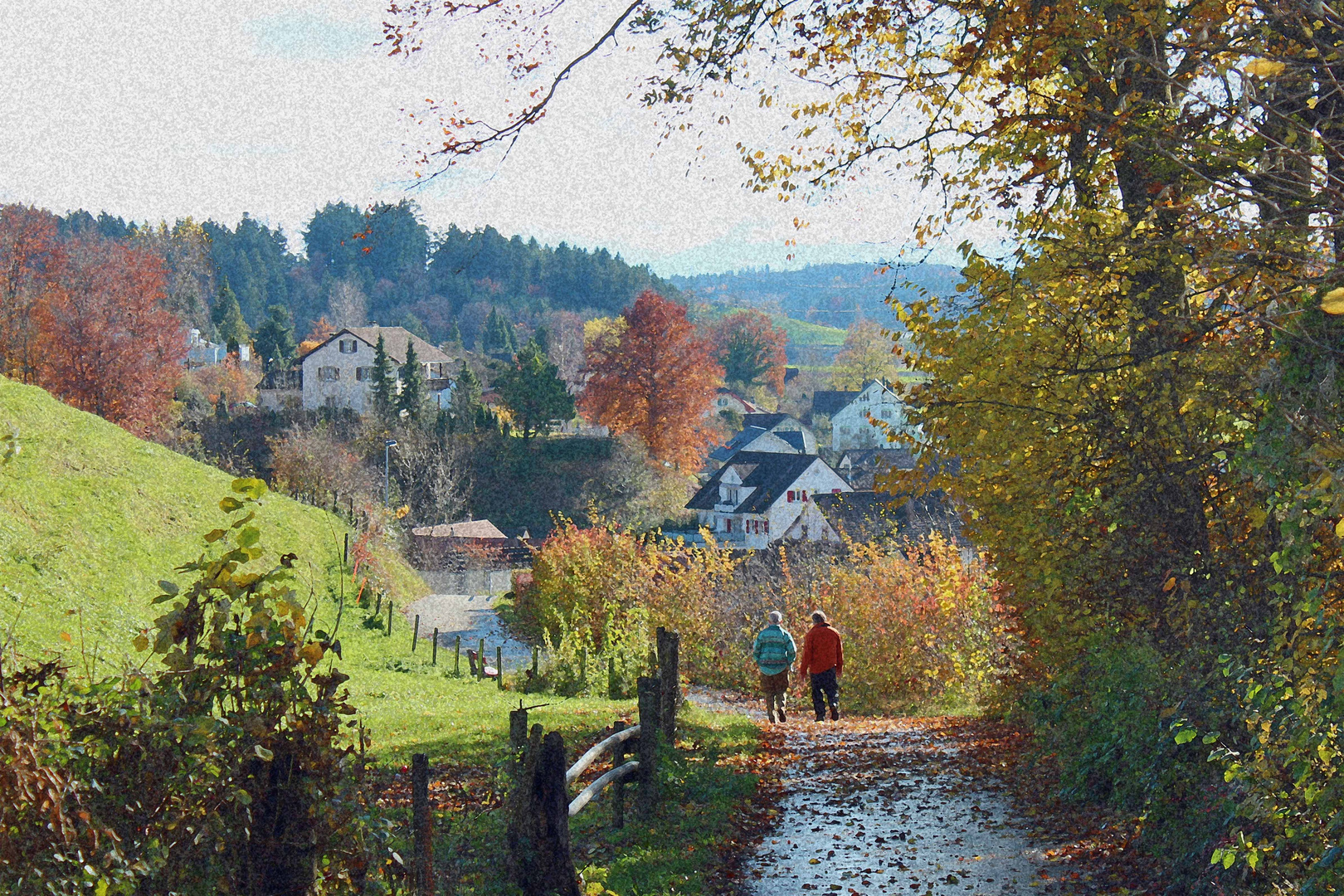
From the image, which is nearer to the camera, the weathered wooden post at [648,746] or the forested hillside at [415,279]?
the weathered wooden post at [648,746]

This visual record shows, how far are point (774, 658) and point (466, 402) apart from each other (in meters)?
50.8

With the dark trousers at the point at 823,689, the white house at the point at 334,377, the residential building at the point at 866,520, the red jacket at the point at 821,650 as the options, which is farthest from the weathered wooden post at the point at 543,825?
the white house at the point at 334,377

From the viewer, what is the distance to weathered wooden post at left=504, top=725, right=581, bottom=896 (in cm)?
577

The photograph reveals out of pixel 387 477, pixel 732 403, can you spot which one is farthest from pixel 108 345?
pixel 732 403

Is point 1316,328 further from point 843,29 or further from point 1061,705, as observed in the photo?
point 843,29

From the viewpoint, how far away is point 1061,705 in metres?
9.69

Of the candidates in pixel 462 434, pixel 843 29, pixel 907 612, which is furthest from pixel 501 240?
pixel 843 29

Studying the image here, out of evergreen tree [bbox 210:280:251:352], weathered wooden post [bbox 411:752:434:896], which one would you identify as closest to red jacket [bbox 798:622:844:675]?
weathered wooden post [bbox 411:752:434:896]

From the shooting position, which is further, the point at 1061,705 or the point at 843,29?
the point at 843,29

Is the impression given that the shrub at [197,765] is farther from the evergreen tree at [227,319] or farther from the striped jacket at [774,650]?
the evergreen tree at [227,319]

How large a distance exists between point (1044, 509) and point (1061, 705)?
5.94 ft

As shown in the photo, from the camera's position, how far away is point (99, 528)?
2072 centimetres

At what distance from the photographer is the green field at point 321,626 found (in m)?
7.69

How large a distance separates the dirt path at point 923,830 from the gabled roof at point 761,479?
4843cm
